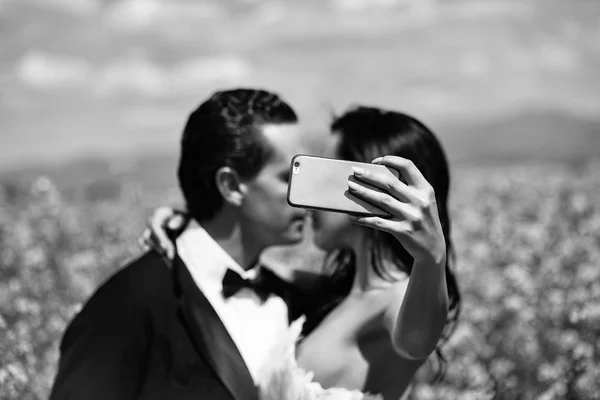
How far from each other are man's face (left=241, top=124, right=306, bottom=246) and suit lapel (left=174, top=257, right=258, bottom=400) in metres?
0.38

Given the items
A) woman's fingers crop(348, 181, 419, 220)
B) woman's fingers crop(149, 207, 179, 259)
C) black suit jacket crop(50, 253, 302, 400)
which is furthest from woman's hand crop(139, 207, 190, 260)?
woman's fingers crop(348, 181, 419, 220)

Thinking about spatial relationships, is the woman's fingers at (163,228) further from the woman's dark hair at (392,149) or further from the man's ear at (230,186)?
the woman's dark hair at (392,149)

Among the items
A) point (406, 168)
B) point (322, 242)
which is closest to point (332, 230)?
point (322, 242)

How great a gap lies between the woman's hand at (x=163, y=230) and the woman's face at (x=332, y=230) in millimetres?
459

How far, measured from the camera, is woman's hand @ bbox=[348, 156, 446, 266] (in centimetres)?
150

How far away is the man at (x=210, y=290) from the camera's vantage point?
218 cm

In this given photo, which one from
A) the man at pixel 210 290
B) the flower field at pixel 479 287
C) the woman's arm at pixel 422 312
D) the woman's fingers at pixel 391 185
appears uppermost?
the woman's fingers at pixel 391 185

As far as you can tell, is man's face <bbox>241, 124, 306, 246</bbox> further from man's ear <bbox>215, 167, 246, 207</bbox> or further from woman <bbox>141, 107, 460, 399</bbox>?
woman <bbox>141, 107, 460, 399</bbox>

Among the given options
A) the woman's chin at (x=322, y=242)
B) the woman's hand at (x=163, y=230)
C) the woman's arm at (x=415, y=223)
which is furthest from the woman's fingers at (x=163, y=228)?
the woman's arm at (x=415, y=223)

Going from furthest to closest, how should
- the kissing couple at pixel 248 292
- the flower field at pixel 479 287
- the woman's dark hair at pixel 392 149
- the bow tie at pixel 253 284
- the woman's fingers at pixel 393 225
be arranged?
the flower field at pixel 479 287, the bow tie at pixel 253 284, the woman's dark hair at pixel 392 149, the kissing couple at pixel 248 292, the woman's fingers at pixel 393 225

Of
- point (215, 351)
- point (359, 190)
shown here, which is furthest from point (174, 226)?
→ point (359, 190)

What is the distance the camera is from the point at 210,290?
2.37 metres

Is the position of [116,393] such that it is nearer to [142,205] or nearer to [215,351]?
[215,351]

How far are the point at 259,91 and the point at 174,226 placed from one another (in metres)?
0.54
